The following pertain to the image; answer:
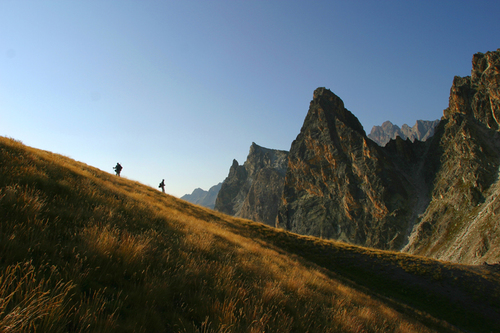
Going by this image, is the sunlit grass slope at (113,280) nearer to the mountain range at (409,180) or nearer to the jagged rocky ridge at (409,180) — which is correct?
the jagged rocky ridge at (409,180)

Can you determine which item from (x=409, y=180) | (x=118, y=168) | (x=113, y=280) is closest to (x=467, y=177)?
(x=409, y=180)

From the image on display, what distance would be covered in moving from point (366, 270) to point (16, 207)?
2548cm

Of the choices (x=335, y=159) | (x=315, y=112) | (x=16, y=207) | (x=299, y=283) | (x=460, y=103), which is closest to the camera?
(x=16, y=207)

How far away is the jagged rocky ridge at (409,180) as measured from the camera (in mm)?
76500

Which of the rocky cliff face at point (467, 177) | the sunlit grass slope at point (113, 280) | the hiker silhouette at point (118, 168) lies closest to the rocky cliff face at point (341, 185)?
the rocky cliff face at point (467, 177)

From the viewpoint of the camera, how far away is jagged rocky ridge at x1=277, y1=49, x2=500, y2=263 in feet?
251

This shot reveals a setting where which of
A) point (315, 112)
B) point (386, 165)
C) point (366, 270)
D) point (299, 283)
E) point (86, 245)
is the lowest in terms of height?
point (366, 270)

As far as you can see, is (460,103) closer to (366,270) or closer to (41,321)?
(366,270)

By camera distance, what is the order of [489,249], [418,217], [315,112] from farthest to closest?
1. [315,112]
2. [418,217]
3. [489,249]

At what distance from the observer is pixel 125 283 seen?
139 inches

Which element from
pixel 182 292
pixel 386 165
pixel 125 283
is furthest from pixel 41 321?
pixel 386 165

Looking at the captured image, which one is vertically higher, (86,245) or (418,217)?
(418,217)

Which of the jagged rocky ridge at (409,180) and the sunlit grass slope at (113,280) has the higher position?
the jagged rocky ridge at (409,180)

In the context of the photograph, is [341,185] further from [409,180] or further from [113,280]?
[113,280]
